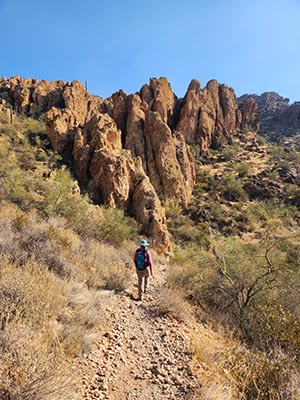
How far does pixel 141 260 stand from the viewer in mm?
6789

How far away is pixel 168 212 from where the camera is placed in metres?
23.1

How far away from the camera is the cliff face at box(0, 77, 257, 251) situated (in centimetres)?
1609

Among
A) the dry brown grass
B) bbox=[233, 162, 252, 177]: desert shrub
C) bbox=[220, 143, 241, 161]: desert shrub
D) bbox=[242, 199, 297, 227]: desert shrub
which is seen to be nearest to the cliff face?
bbox=[220, 143, 241, 161]: desert shrub

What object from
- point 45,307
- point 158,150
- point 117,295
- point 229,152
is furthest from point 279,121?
point 45,307

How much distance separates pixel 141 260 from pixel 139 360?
3.02 metres

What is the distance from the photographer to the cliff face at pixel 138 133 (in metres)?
16.1

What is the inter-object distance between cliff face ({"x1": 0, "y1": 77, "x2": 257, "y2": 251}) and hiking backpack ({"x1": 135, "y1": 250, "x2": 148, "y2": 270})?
7.30m

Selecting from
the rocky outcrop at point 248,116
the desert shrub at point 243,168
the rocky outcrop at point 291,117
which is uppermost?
the rocky outcrop at point 291,117

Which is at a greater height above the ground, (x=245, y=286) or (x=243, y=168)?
(x=243, y=168)

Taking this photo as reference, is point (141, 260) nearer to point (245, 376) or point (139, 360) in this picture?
point (139, 360)

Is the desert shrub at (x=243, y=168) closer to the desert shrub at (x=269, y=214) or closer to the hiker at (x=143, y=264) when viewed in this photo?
the desert shrub at (x=269, y=214)

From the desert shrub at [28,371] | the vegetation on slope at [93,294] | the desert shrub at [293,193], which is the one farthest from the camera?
the desert shrub at [293,193]

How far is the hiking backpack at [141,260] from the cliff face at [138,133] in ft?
24.0

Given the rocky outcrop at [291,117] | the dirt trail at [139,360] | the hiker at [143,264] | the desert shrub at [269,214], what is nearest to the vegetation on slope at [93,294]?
the dirt trail at [139,360]
